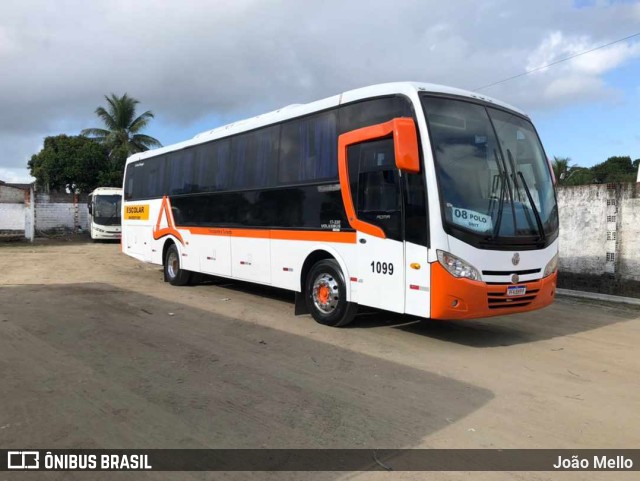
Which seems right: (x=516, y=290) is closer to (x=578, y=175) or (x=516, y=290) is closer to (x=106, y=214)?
(x=106, y=214)

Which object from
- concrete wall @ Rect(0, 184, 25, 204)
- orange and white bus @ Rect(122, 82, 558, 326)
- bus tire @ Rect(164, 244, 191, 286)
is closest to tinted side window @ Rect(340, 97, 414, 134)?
orange and white bus @ Rect(122, 82, 558, 326)

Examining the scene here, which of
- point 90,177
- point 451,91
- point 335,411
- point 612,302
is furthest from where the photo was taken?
point 90,177

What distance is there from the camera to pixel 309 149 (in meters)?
8.08

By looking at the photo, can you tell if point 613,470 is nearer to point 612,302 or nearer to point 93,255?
point 612,302

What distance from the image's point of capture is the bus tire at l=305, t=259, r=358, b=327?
24.5 feet

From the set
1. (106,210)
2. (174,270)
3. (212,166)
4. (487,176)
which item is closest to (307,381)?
(487,176)

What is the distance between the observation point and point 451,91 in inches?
266

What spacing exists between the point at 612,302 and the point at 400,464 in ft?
28.8

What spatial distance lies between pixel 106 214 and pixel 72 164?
52.2 ft

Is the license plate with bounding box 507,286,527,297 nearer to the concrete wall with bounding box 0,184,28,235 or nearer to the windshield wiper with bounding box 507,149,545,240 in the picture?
the windshield wiper with bounding box 507,149,545,240

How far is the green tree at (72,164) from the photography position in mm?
40344

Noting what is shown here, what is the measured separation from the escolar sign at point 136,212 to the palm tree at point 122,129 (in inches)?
1026

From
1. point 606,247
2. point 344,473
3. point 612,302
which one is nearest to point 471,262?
point 344,473

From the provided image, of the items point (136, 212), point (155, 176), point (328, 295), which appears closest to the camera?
point (328, 295)
